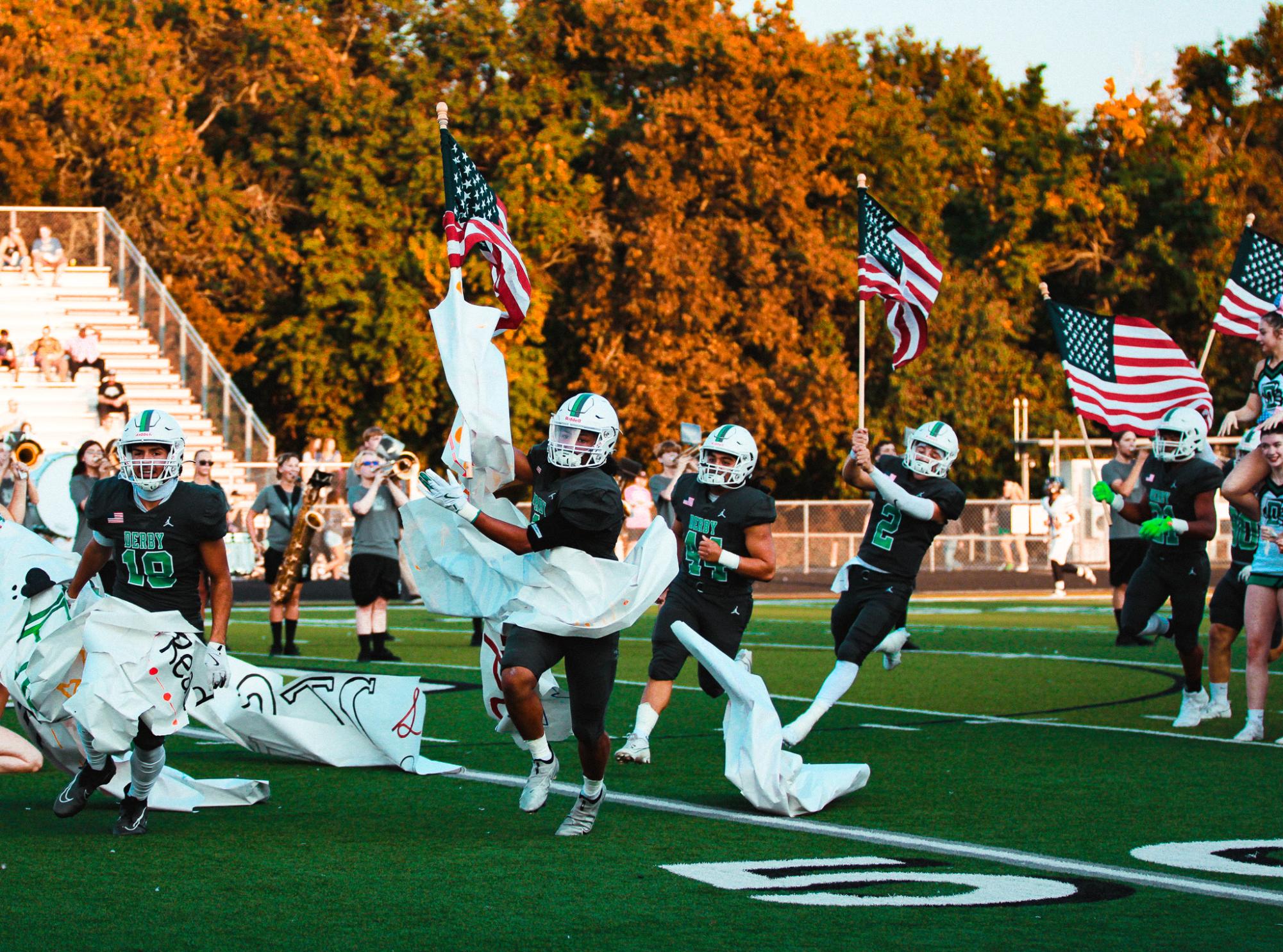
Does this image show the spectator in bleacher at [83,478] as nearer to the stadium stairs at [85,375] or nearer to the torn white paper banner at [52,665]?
the torn white paper banner at [52,665]

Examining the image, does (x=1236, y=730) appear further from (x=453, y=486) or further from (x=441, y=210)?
(x=441, y=210)

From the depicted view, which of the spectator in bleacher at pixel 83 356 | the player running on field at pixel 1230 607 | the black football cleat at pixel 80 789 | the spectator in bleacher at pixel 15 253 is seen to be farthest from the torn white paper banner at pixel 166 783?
the spectator in bleacher at pixel 15 253

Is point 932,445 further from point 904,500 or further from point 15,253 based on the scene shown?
point 15,253

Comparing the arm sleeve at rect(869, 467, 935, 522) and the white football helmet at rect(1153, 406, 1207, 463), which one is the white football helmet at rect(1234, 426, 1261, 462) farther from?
the arm sleeve at rect(869, 467, 935, 522)

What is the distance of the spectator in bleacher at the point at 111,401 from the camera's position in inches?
1148

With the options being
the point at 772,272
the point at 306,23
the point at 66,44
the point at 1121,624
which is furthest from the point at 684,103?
the point at 1121,624

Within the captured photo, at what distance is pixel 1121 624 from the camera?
12.5 meters

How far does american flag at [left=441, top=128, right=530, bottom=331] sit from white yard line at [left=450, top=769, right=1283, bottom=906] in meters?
3.94

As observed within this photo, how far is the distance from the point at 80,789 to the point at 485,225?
545cm

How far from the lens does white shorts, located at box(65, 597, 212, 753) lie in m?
7.09

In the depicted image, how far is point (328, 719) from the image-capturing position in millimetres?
9555

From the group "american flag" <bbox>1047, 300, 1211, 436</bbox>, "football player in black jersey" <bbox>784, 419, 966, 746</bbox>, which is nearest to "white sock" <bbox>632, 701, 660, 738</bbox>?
"football player in black jersey" <bbox>784, 419, 966, 746</bbox>

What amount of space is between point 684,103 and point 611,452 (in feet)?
105

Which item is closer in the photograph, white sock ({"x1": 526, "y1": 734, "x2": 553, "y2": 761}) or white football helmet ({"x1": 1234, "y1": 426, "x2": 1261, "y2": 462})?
white sock ({"x1": 526, "y1": 734, "x2": 553, "y2": 761})
